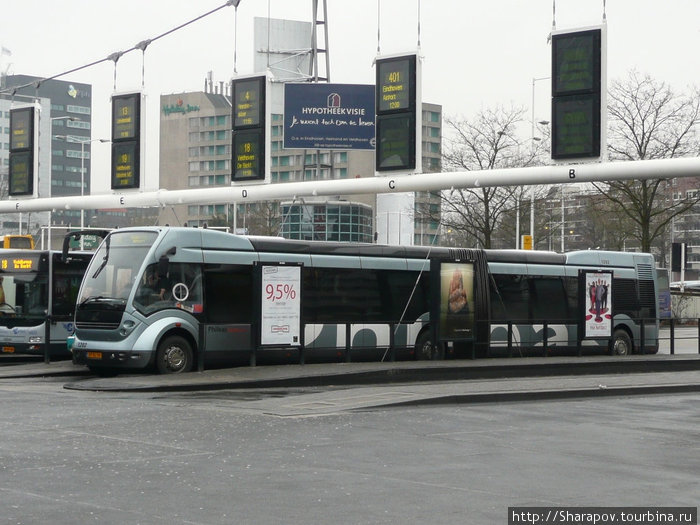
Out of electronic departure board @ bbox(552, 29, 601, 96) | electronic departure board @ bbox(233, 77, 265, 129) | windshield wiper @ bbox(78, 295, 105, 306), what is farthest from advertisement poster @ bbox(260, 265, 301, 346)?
electronic departure board @ bbox(552, 29, 601, 96)

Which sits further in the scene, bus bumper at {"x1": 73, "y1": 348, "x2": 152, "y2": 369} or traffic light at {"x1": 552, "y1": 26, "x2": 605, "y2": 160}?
traffic light at {"x1": 552, "y1": 26, "x2": 605, "y2": 160}

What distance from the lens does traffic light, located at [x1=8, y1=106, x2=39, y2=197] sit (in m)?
34.7

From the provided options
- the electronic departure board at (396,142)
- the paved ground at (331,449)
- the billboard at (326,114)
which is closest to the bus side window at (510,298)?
the electronic departure board at (396,142)

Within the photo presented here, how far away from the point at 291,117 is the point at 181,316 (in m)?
41.7

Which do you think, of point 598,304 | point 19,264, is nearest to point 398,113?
point 598,304

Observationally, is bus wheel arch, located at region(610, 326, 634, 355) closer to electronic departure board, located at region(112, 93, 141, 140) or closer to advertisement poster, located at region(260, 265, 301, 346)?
advertisement poster, located at region(260, 265, 301, 346)

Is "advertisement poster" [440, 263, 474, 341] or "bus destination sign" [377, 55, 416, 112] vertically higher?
"bus destination sign" [377, 55, 416, 112]

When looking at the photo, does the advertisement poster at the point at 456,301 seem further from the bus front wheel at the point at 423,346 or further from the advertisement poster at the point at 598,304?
the advertisement poster at the point at 598,304

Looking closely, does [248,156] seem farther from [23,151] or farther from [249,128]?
[23,151]

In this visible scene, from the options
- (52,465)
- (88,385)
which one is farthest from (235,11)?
(52,465)

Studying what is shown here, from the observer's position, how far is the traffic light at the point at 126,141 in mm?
31266

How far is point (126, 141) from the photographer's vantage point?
31422 mm

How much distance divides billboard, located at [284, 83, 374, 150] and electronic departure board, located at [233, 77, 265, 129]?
35.3 meters

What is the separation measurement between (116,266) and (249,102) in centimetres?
650
